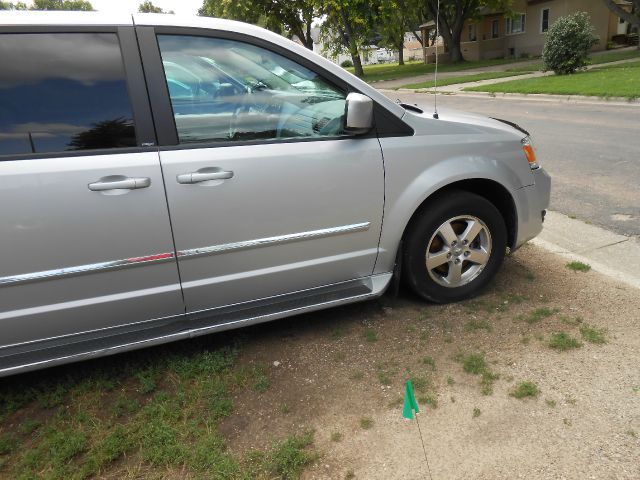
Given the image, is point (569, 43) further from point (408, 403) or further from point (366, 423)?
point (366, 423)

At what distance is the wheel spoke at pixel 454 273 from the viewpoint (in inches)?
135

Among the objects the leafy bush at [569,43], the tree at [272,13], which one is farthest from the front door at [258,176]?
the tree at [272,13]

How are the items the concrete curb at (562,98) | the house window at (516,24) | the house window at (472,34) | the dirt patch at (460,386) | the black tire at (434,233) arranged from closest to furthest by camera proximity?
the dirt patch at (460,386), the black tire at (434,233), the concrete curb at (562,98), the house window at (516,24), the house window at (472,34)

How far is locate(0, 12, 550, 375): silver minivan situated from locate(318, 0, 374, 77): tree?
29.5 meters

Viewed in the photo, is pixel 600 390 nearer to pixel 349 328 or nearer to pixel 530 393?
pixel 530 393

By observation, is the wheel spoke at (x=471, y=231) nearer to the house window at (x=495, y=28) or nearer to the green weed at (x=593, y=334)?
the green weed at (x=593, y=334)

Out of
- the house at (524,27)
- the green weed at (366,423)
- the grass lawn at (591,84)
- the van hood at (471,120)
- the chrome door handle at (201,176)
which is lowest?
the green weed at (366,423)

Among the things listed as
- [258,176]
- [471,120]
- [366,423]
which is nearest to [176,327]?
[258,176]

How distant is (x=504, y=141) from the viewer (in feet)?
11.2

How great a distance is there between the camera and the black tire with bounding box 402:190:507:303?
3271 mm

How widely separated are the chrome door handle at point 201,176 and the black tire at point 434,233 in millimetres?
1278

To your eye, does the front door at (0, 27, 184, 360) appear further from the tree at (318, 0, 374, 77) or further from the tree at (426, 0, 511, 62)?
the tree at (426, 0, 511, 62)

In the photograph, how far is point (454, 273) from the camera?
3.45 meters

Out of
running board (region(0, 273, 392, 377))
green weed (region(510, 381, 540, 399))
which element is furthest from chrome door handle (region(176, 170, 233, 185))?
green weed (region(510, 381, 540, 399))
